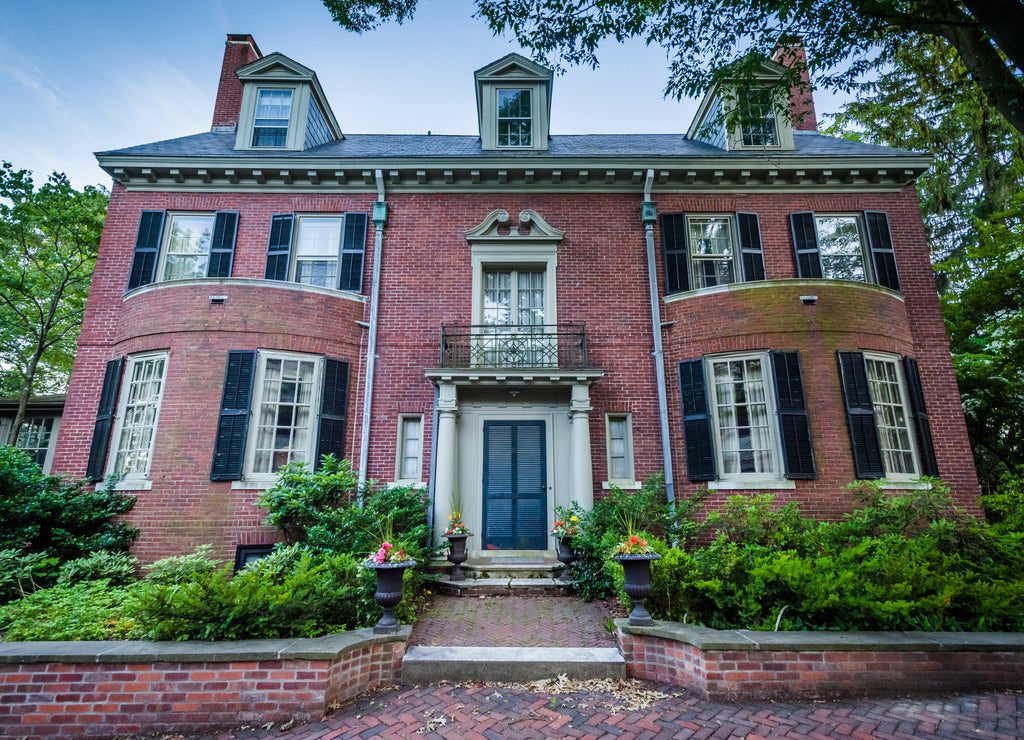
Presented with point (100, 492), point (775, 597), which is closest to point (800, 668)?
point (775, 597)

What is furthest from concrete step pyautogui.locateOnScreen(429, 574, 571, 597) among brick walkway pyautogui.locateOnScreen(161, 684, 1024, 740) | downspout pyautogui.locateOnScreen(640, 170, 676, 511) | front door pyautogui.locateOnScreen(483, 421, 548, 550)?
brick walkway pyautogui.locateOnScreen(161, 684, 1024, 740)

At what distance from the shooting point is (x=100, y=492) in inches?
289

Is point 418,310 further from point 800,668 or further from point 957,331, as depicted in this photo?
point 957,331

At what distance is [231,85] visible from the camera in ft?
39.2

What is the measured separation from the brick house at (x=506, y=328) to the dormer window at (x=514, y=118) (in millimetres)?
287

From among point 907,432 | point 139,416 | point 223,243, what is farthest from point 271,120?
point 907,432

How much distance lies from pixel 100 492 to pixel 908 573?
10.8m

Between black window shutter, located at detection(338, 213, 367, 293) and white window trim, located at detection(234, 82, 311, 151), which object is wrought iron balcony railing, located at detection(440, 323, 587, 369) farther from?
white window trim, located at detection(234, 82, 311, 151)

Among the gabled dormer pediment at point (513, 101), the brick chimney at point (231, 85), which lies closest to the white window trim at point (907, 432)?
the gabled dormer pediment at point (513, 101)

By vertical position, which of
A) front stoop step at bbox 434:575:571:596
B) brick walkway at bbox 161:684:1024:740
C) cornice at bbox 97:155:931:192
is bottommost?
brick walkway at bbox 161:684:1024:740

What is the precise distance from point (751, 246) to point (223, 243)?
1050 centimetres

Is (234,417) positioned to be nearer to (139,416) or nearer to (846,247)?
(139,416)

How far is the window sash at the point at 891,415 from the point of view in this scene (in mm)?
8094

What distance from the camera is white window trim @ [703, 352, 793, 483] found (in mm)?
7926
